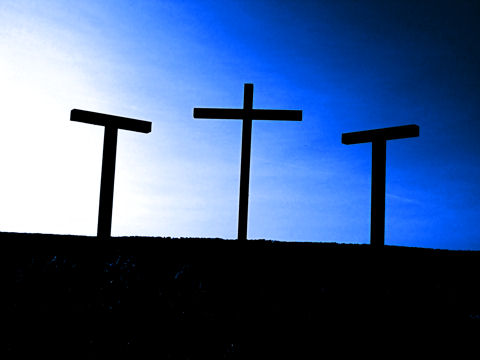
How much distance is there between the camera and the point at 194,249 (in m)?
4.59

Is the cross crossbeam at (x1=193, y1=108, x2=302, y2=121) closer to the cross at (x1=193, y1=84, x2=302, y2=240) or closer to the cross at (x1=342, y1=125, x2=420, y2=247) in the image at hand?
the cross at (x1=193, y1=84, x2=302, y2=240)

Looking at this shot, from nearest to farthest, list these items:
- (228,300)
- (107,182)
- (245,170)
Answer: (228,300), (107,182), (245,170)

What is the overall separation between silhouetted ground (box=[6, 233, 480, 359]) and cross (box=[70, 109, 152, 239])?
260 centimetres

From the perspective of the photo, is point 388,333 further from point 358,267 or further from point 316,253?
point 316,253

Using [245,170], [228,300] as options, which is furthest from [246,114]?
[228,300]

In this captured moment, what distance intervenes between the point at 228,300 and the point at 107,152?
407 cm

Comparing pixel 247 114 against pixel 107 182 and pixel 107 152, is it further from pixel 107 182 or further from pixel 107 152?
pixel 107 182

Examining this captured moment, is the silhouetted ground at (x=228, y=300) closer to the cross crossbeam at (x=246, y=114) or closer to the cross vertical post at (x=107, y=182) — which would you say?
the cross vertical post at (x=107, y=182)

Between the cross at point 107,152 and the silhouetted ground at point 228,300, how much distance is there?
260 cm

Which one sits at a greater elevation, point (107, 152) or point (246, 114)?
point (246, 114)

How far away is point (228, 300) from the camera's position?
14.2ft

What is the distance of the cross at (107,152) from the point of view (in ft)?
24.4

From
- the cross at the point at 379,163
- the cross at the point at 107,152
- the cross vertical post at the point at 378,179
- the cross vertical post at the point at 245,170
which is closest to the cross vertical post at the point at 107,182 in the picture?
the cross at the point at 107,152

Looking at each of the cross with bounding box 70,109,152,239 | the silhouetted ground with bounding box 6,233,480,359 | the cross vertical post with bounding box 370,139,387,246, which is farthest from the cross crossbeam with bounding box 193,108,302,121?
the silhouetted ground with bounding box 6,233,480,359
